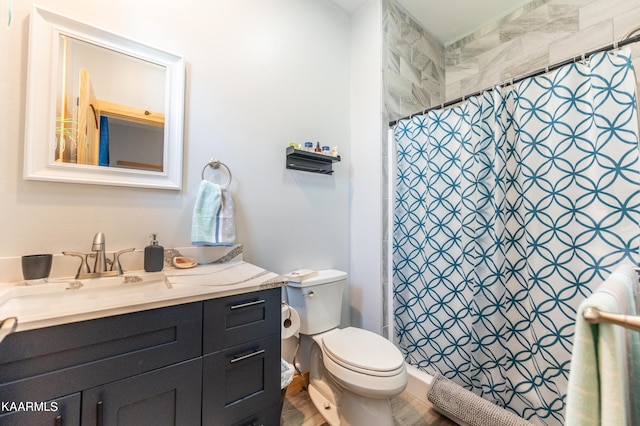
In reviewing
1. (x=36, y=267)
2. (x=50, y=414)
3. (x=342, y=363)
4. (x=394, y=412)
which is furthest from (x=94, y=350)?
(x=394, y=412)

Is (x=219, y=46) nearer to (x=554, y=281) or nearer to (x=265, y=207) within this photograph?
(x=265, y=207)

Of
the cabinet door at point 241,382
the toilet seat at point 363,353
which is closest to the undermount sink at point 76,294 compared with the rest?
the cabinet door at point 241,382

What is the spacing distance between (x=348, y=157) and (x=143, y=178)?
1.35m

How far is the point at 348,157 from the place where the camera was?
1.97m

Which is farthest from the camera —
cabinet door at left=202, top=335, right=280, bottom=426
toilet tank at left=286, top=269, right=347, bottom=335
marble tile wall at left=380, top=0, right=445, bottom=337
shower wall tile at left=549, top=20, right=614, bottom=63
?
marble tile wall at left=380, top=0, right=445, bottom=337

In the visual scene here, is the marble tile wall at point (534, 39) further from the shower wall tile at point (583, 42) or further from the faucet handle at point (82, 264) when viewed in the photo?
the faucet handle at point (82, 264)

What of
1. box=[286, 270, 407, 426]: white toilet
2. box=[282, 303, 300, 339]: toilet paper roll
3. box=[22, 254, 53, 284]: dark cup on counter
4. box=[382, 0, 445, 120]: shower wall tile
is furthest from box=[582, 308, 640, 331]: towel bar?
box=[382, 0, 445, 120]: shower wall tile

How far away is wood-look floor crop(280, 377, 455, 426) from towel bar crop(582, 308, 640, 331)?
52.8 inches

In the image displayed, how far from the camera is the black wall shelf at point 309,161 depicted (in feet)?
5.26

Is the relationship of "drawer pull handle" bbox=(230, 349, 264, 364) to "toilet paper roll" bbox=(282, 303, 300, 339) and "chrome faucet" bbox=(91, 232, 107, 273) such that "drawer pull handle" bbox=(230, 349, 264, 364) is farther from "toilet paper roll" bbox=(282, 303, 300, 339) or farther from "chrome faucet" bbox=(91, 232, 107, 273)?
"chrome faucet" bbox=(91, 232, 107, 273)

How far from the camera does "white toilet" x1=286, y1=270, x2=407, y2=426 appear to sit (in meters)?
1.12

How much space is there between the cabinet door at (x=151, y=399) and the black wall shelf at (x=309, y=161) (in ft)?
3.83

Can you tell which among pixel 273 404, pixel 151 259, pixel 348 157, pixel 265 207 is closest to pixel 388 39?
pixel 348 157

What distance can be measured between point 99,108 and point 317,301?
1.41 metres
